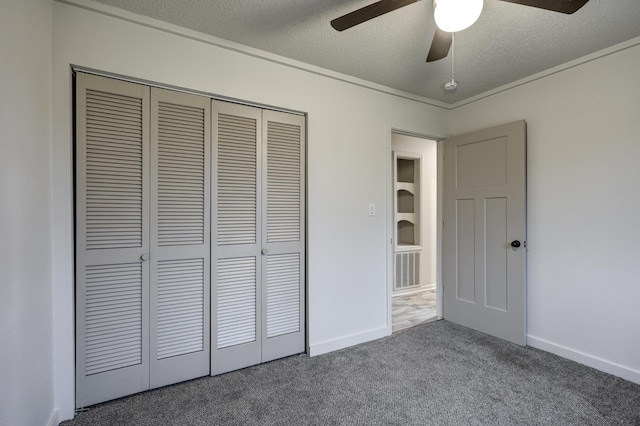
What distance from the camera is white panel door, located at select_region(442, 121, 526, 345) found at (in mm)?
2744

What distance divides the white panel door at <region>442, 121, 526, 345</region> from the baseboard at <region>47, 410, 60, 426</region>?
3.36 meters

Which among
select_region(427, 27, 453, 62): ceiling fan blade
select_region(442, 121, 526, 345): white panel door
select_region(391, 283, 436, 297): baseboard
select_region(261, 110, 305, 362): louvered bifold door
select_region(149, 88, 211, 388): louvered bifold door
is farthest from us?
select_region(391, 283, 436, 297): baseboard

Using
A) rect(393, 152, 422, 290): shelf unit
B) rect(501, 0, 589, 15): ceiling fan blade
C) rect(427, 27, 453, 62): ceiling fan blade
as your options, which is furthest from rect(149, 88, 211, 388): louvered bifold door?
rect(393, 152, 422, 290): shelf unit

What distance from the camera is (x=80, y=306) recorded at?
1.80 metres

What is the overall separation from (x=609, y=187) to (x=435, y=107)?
1.74 metres

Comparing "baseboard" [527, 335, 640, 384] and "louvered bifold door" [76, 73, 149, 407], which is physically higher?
"louvered bifold door" [76, 73, 149, 407]

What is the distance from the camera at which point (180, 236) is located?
82.1 inches

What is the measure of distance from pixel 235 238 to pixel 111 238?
776 mm

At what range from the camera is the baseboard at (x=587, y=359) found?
2.14 metres

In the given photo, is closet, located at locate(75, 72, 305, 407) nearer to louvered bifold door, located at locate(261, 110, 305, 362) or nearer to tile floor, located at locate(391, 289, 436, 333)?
louvered bifold door, located at locate(261, 110, 305, 362)

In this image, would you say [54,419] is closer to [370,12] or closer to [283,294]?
[283,294]

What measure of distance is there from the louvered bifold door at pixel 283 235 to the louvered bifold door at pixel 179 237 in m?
0.45

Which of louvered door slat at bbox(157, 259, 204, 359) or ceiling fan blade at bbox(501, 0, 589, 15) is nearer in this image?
ceiling fan blade at bbox(501, 0, 589, 15)

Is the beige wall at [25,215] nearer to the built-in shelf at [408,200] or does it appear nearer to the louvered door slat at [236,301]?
the louvered door slat at [236,301]
